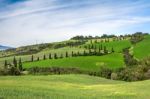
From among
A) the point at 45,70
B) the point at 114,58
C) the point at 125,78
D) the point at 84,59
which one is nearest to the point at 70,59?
the point at 84,59

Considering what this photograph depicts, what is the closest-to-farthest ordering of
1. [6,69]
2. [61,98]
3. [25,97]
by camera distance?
[25,97]
[61,98]
[6,69]

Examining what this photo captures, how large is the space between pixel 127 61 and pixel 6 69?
81.7 meters

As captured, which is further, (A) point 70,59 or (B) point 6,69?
(A) point 70,59

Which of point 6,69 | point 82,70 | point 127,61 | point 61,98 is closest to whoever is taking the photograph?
point 61,98

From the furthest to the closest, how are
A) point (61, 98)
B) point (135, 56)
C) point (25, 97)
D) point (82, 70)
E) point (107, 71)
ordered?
1. point (135, 56)
2. point (82, 70)
3. point (107, 71)
4. point (61, 98)
5. point (25, 97)

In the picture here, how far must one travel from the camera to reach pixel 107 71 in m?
154

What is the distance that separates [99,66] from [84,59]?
18.3 m

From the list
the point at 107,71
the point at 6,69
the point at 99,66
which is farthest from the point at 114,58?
the point at 6,69

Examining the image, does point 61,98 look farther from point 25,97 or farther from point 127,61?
point 127,61

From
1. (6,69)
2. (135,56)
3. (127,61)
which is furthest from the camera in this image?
(135,56)

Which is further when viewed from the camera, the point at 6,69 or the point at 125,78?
the point at 125,78

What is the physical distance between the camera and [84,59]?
615 feet

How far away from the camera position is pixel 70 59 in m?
188

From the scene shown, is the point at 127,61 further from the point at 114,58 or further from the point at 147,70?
the point at 147,70
